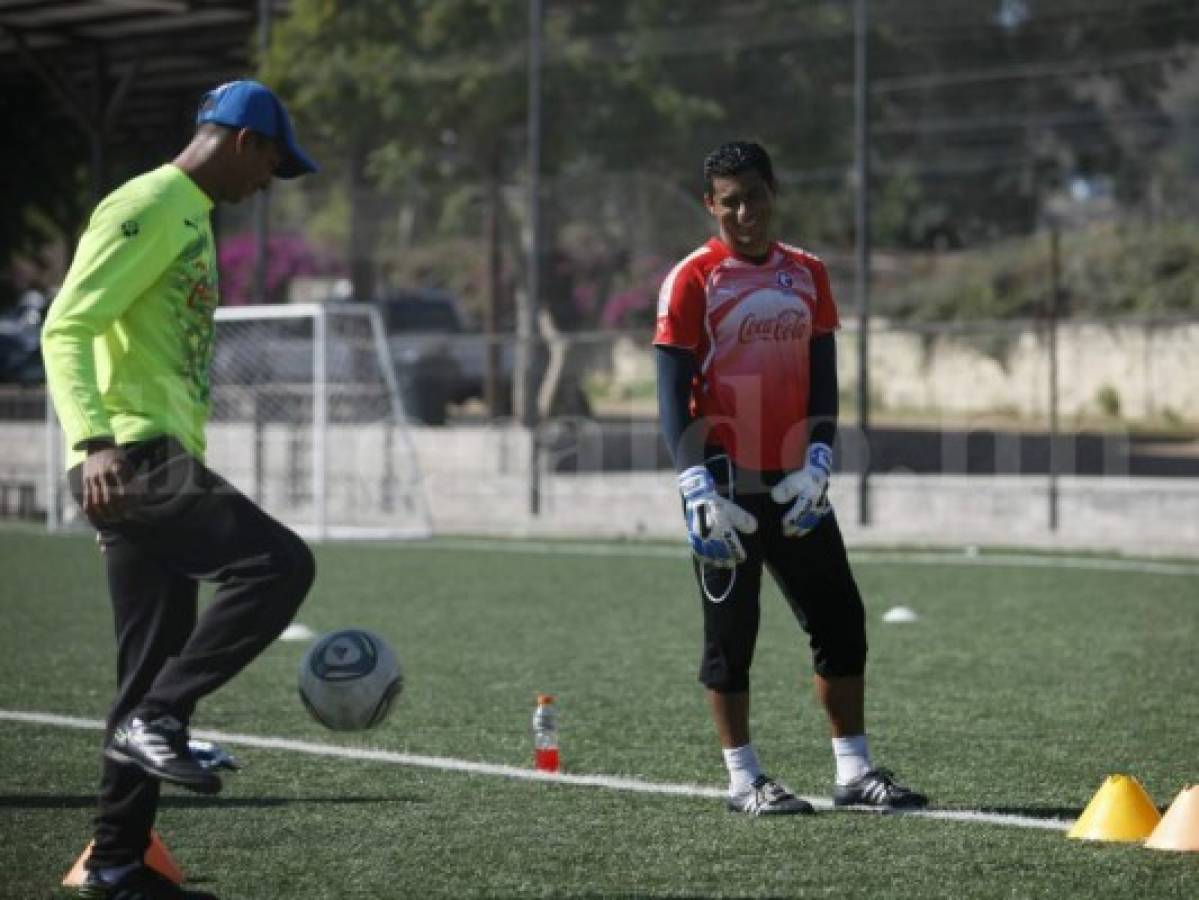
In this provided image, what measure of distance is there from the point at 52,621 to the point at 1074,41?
980 inches

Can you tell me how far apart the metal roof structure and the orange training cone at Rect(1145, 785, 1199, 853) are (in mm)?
20223

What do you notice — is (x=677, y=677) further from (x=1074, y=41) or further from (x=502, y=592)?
(x=1074, y=41)

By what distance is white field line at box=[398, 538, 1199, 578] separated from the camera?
674 inches

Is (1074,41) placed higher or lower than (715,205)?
higher

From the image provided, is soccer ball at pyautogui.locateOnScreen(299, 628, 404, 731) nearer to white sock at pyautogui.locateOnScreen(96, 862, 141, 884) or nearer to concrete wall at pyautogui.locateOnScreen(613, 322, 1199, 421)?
white sock at pyautogui.locateOnScreen(96, 862, 141, 884)

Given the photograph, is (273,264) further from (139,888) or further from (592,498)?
(139,888)

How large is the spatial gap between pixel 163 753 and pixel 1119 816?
279cm

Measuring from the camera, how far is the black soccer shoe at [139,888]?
536cm

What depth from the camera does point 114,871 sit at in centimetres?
538

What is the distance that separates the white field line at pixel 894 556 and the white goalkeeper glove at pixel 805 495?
10.1 meters

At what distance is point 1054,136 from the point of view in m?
38.3

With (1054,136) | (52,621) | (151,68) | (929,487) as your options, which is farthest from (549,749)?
(1054,136)

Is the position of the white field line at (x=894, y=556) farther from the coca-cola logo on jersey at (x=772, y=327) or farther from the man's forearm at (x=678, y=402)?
the man's forearm at (x=678, y=402)

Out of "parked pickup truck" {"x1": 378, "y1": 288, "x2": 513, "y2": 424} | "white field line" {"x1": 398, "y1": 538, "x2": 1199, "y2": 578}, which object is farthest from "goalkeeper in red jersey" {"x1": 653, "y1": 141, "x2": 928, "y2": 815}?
"parked pickup truck" {"x1": 378, "y1": 288, "x2": 513, "y2": 424}
